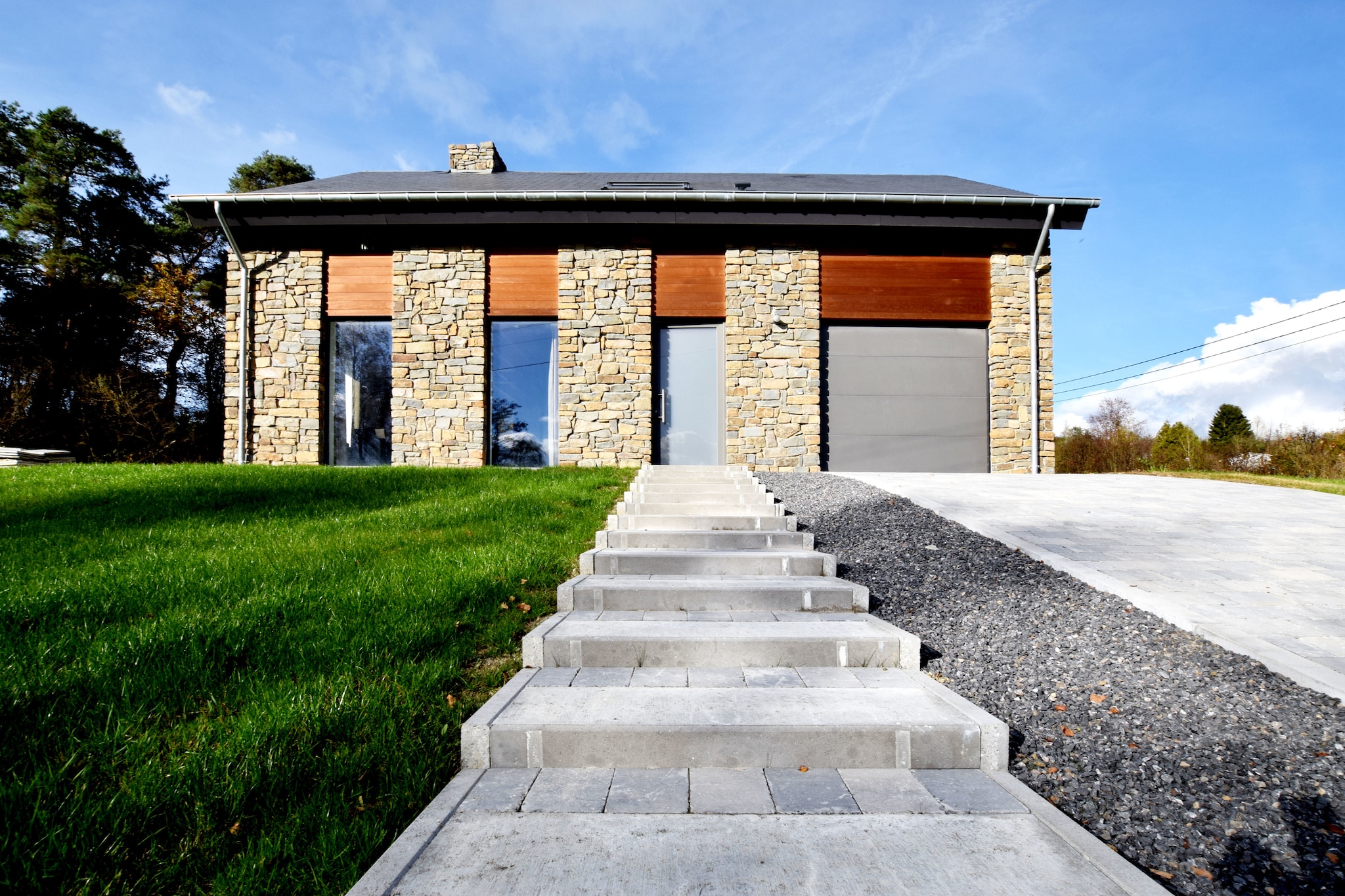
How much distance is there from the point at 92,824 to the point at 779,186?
11703 millimetres

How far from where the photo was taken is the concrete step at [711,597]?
3295mm

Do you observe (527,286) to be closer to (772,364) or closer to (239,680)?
(772,364)

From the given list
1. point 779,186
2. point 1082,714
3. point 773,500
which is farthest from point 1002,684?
point 779,186

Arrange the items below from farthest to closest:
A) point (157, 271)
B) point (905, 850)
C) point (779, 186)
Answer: point (157, 271) → point (779, 186) → point (905, 850)

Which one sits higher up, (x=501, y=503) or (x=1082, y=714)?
(x=501, y=503)

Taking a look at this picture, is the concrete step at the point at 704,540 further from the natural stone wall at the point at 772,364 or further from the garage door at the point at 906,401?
the garage door at the point at 906,401

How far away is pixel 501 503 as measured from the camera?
5.30 meters

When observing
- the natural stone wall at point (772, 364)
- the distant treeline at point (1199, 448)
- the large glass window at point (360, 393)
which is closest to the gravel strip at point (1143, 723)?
the natural stone wall at point (772, 364)

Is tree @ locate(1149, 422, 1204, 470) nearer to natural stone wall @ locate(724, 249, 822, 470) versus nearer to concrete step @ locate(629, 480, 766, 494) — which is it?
natural stone wall @ locate(724, 249, 822, 470)

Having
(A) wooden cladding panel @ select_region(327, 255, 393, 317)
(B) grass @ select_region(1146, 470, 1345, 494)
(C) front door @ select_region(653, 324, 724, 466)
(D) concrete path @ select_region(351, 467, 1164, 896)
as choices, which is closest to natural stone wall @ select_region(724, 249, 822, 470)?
(C) front door @ select_region(653, 324, 724, 466)

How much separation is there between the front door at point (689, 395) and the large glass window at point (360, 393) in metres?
4.60

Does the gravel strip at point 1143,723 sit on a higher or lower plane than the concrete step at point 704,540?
lower

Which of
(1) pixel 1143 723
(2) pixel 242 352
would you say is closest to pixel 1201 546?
(1) pixel 1143 723

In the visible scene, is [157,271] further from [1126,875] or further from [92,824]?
[1126,875]
